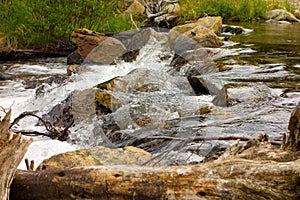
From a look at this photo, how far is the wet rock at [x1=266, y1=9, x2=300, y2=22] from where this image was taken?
1755 cm

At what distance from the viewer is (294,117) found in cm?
231

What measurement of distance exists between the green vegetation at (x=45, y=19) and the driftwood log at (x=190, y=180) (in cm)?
905

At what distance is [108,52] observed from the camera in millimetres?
9789

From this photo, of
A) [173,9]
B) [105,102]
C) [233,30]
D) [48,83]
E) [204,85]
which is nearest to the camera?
[105,102]

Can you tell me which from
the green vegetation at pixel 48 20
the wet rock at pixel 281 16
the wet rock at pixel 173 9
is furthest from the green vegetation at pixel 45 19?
the wet rock at pixel 281 16

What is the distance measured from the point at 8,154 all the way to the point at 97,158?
4.17ft

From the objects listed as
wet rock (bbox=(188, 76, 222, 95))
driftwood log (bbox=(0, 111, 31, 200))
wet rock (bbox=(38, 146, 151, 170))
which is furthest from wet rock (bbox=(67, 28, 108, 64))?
driftwood log (bbox=(0, 111, 31, 200))

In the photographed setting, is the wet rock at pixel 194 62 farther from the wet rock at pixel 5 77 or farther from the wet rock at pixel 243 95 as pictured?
the wet rock at pixel 5 77

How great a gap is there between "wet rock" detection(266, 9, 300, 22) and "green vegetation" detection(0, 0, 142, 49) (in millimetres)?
8400

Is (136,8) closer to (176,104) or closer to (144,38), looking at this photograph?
(144,38)

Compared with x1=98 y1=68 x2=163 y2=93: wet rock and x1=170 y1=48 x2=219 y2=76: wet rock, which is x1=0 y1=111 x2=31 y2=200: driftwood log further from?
x1=170 y1=48 x2=219 y2=76: wet rock

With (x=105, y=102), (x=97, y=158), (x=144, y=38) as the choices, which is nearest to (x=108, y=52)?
(x=144, y=38)

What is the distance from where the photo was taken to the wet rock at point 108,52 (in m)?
9.74

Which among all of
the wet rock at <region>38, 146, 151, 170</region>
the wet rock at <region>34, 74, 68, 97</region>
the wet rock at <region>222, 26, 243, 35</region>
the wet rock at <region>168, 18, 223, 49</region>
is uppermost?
the wet rock at <region>38, 146, 151, 170</region>
